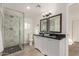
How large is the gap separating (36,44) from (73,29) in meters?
0.64

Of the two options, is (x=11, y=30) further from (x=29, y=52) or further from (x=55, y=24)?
(x=55, y=24)

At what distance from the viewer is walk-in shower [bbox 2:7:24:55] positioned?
1.55 meters

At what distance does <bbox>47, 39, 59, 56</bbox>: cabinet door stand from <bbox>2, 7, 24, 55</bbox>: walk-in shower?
17.3 inches

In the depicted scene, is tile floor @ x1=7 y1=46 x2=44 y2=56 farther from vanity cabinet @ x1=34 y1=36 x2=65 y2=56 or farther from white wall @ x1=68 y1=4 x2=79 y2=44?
white wall @ x1=68 y1=4 x2=79 y2=44

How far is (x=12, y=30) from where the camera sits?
62.7 inches

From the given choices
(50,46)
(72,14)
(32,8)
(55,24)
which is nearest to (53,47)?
(50,46)

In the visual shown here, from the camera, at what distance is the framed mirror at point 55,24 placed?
1.51 metres

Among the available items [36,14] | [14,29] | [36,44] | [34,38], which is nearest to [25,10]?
[36,14]

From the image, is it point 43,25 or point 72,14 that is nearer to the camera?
point 72,14

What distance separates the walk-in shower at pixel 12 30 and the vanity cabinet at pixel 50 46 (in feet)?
0.91

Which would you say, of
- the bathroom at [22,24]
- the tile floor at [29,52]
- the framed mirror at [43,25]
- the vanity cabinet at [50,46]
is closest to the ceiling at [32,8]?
the bathroom at [22,24]

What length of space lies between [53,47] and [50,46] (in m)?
0.05

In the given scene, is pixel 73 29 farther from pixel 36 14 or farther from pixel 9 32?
pixel 9 32

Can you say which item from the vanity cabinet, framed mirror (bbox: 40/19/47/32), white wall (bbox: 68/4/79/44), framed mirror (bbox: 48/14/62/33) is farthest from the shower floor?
white wall (bbox: 68/4/79/44)
